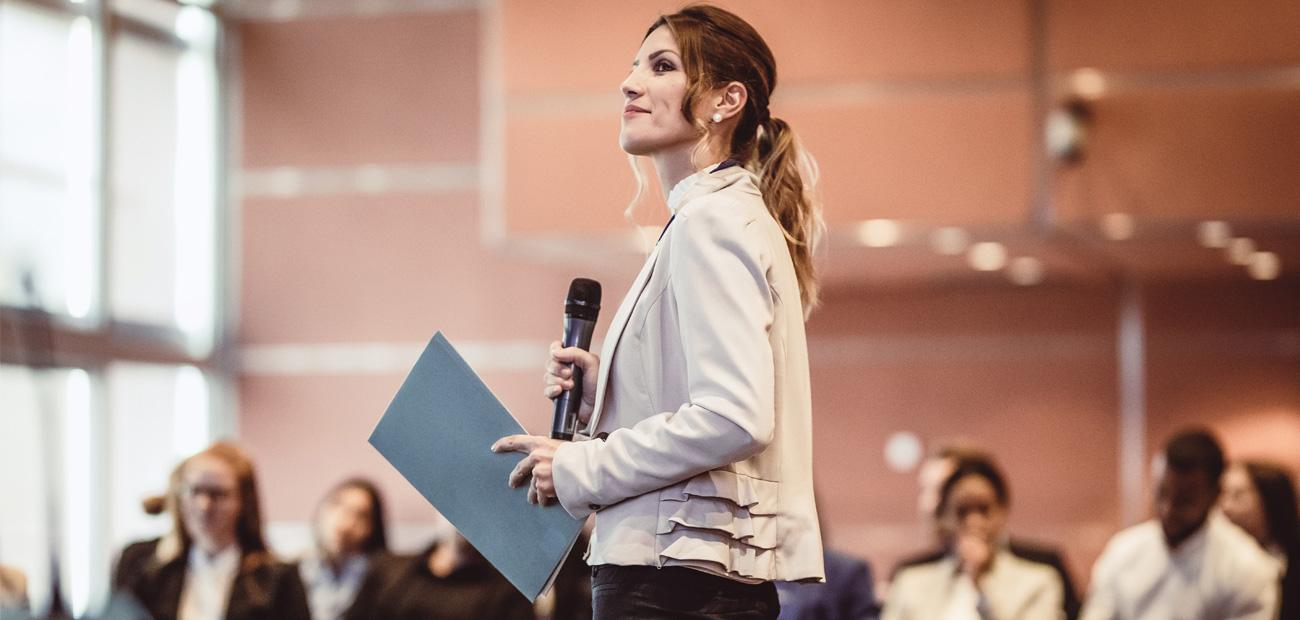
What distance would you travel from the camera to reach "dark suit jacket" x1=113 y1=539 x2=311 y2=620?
425cm

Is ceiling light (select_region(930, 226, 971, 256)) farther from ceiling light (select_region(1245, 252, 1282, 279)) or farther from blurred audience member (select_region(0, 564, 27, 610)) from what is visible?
blurred audience member (select_region(0, 564, 27, 610))

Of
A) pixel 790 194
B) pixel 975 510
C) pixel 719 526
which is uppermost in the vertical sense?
pixel 790 194

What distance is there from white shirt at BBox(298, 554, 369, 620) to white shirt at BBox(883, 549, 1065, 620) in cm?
202

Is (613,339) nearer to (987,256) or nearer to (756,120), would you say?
(756,120)

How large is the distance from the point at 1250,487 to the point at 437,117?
3.95 m

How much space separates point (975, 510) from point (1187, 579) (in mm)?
785

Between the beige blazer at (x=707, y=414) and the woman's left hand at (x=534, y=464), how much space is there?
0.10 feet

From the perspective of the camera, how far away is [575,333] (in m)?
2.02

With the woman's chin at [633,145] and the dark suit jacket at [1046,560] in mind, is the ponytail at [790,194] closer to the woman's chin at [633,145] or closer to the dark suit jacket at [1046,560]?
the woman's chin at [633,145]

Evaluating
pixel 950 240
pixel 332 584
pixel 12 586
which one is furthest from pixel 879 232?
pixel 12 586

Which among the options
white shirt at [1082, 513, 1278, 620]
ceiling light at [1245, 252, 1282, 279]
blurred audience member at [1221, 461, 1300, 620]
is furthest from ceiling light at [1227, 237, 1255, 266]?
white shirt at [1082, 513, 1278, 620]

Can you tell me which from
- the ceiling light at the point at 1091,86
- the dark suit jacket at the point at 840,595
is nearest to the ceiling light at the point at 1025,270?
the ceiling light at the point at 1091,86

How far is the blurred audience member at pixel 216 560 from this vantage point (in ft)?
14.1

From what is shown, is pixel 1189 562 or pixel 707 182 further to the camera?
pixel 1189 562
